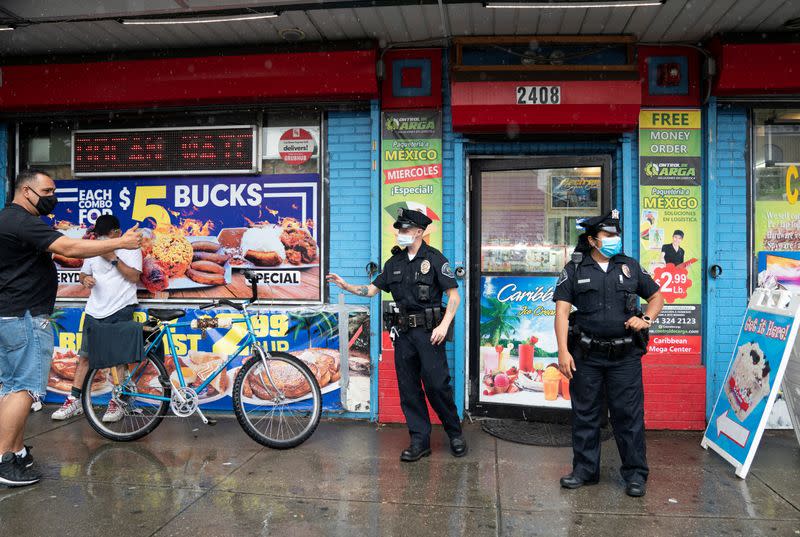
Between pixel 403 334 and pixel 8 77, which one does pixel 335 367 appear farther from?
pixel 8 77

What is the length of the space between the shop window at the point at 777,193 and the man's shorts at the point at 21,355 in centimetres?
622

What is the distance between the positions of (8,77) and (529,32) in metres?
5.32

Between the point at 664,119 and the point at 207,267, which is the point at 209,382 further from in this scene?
the point at 664,119

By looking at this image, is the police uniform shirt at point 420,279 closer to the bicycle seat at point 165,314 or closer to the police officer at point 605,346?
the police officer at point 605,346

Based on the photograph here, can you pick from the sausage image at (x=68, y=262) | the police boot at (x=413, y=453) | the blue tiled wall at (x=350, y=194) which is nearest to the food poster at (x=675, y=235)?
the police boot at (x=413, y=453)

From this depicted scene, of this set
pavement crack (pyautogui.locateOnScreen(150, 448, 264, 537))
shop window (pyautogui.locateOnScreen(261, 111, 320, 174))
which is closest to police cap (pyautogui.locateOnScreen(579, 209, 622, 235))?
shop window (pyautogui.locateOnScreen(261, 111, 320, 174))

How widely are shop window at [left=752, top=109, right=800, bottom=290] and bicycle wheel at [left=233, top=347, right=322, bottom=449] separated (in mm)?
4368

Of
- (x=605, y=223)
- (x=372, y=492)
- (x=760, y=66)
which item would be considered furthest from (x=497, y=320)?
(x=760, y=66)

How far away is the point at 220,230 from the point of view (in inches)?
255

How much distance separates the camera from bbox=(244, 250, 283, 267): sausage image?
639 cm

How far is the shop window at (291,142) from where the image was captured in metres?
6.37

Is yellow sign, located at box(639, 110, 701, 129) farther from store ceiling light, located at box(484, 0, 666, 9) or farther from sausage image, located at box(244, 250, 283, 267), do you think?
sausage image, located at box(244, 250, 283, 267)

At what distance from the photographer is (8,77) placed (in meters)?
6.43

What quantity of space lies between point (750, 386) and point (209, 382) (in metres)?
4.46
